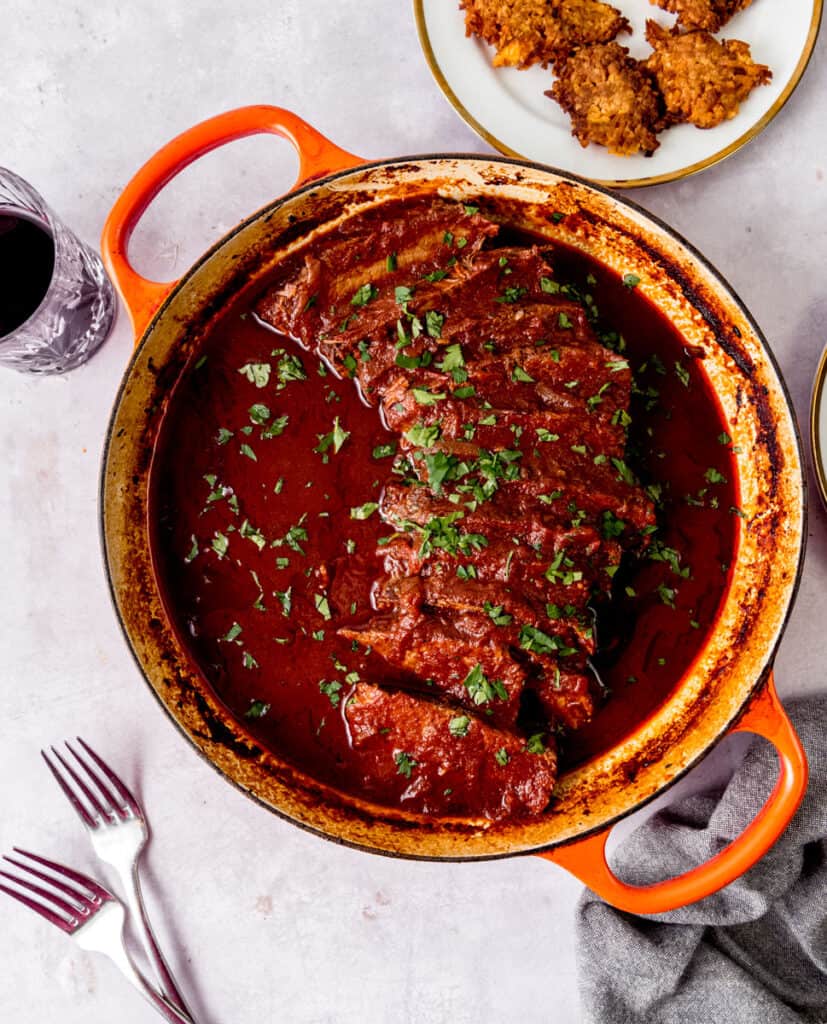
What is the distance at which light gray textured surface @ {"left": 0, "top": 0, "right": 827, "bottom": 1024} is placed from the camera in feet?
11.8

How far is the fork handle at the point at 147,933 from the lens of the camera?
3510mm

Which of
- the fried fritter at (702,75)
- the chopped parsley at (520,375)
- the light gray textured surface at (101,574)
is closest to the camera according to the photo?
the chopped parsley at (520,375)

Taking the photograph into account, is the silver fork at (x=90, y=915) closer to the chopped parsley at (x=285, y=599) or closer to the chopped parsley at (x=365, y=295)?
the chopped parsley at (x=285, y=599)

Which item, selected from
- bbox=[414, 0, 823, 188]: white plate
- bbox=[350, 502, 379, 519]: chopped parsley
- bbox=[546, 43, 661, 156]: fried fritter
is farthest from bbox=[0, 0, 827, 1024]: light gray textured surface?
bbox=[350, 502, 379, 519]: chopped parsley

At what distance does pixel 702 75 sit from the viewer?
130 inches

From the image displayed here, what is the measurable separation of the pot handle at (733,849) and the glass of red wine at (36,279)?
97.6 inches

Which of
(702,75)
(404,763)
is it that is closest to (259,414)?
(404,763)

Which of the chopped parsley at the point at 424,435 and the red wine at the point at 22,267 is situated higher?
the red wine at the point at 22,267

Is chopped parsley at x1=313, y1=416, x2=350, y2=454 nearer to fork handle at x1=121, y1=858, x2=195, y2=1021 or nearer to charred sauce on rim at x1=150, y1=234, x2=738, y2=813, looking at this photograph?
charred sauce on rim at x1=150, y1=234, x2=738, y2=813

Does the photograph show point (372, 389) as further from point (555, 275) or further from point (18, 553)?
point (18, 553)

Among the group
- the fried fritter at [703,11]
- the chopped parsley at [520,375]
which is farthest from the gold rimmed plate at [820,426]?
the fried fritter at [703,11]

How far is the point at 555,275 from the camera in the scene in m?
3.38

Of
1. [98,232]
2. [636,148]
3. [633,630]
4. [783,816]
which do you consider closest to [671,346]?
[636,148]

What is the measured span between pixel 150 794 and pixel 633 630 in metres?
1.92
